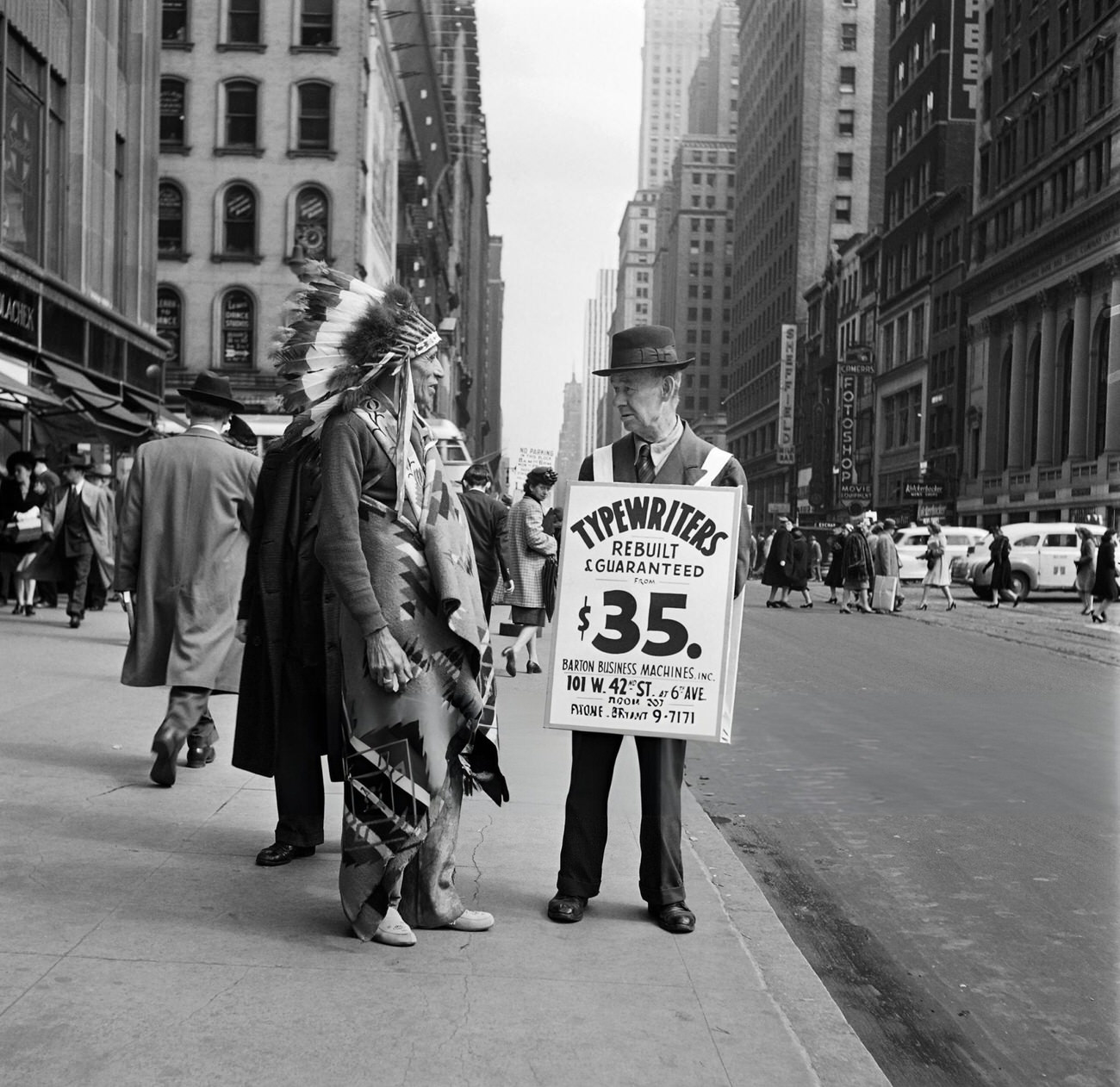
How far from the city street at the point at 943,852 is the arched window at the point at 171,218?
35.8 m

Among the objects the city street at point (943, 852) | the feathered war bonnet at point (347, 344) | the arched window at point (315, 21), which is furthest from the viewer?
the arched window at point (315, 21)

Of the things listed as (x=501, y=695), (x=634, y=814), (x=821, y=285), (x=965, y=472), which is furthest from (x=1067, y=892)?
(x=821, y=285)

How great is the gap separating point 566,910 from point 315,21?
45.3 meters

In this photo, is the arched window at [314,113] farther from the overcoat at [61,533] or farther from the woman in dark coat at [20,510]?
the overcoat at [61,533]

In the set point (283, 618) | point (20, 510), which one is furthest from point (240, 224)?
point (283, 618)

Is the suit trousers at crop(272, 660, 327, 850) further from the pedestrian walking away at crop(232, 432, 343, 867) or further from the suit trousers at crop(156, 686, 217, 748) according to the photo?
the suit trousers at crop(156, 686, 217, 748)

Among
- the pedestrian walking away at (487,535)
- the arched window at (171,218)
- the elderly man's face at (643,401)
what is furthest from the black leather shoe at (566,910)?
the arched window at (171,218)

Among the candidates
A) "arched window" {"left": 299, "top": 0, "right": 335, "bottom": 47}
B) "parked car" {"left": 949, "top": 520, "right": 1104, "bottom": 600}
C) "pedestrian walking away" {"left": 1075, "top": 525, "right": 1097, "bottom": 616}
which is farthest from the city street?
"arched window" {"left": 299, "top": 0, "right": 335, "bottom": 47}

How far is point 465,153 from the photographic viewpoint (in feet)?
390

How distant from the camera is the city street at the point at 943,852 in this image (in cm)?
402

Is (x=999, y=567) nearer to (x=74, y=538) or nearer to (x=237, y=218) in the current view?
(x=74, y=538)

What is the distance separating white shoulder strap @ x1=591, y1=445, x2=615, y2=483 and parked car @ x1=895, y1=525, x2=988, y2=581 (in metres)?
33.6

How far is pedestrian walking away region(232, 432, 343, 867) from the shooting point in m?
4.79

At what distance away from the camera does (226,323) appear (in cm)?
4412
